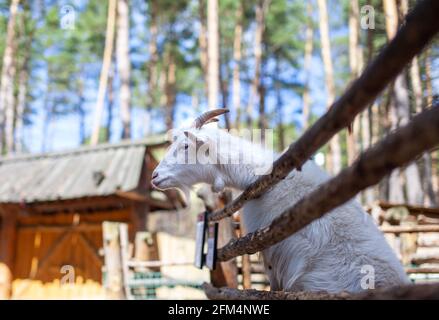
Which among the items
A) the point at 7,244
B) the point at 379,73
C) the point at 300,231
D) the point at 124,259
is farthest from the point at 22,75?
the point at 379,73

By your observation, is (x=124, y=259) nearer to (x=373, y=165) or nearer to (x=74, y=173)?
(x=74, y=173)

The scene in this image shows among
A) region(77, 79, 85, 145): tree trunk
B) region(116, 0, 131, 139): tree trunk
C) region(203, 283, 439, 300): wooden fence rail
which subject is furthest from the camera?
region(77, 79, 85, 145): tree trunk

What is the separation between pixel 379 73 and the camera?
1.21 meters

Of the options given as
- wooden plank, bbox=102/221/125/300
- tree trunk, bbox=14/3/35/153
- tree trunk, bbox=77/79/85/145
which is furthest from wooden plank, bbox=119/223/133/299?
tree trunk, bbox=77/79/85/145

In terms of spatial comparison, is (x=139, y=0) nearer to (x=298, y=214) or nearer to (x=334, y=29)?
(x=334, y=29)

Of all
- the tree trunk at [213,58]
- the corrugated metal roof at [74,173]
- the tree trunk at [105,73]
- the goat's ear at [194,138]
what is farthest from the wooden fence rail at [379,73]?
the tree trunk at [105,73]

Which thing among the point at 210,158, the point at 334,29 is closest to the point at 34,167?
the point at 210,158

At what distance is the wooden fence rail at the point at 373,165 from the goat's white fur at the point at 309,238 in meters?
0.90

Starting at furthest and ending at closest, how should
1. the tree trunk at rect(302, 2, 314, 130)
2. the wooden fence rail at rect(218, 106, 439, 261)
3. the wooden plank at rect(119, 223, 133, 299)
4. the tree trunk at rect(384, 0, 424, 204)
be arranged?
the tree trunk at rect(302, 2, 314, 130) < the tree trunk at rect(384, 0, 424, 204) < the wooden plank at rect(119, 223, 133, 299) < the wooden fence rail at rect(218, 106, 439, 261)

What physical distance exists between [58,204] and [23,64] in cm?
1512

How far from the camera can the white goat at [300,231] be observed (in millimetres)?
2521

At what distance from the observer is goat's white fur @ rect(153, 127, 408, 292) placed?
2518mm

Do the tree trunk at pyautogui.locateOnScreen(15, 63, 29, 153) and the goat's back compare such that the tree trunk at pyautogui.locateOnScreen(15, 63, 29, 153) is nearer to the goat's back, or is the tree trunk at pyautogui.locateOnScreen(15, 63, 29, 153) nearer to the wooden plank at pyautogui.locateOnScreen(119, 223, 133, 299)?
the wooden plank at pyautogui.locateOnScreen(119, 223, 133, 299)
